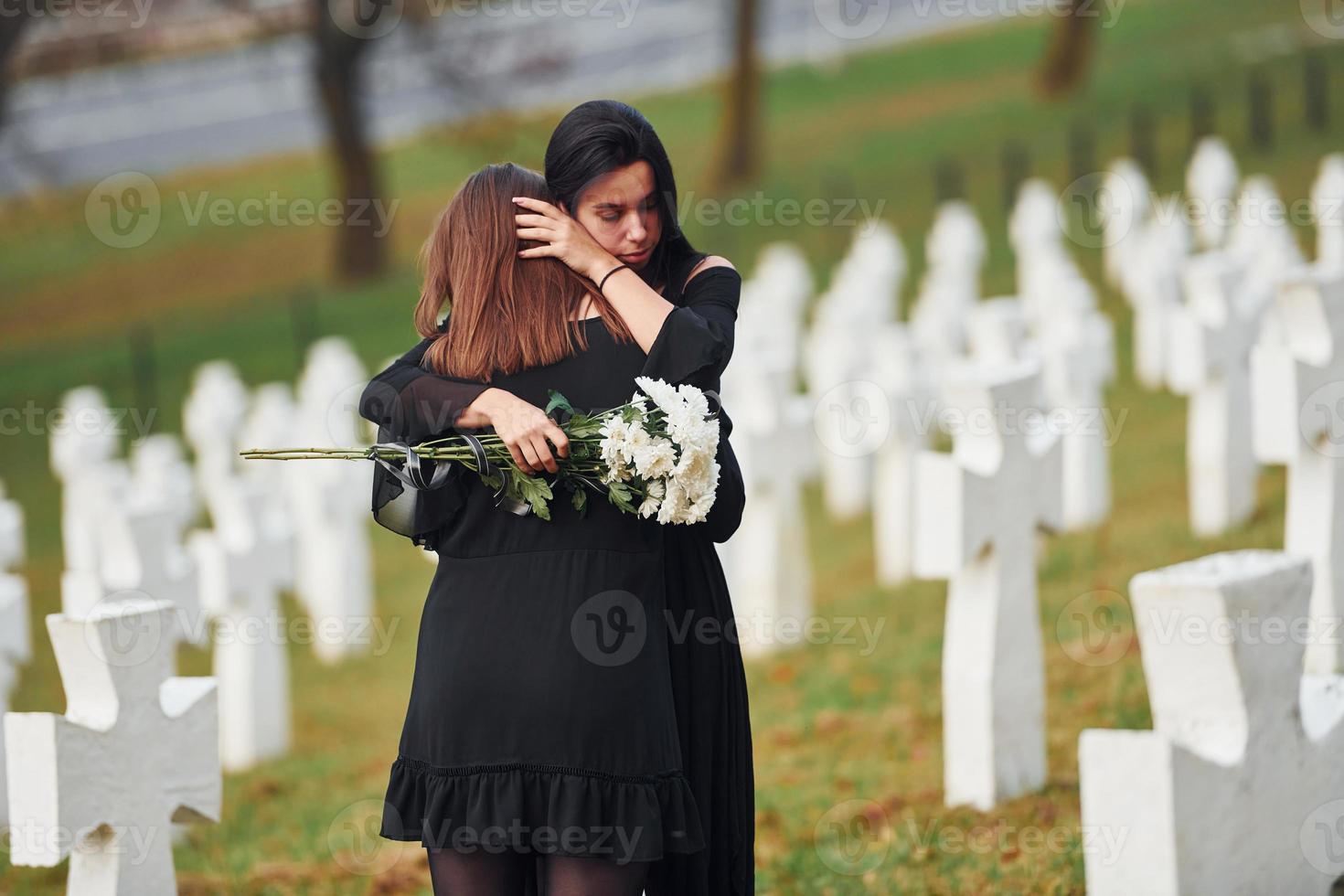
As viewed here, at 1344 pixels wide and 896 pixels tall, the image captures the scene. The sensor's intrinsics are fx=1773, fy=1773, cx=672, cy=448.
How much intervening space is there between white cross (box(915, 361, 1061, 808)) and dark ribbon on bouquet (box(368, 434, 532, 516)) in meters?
2.15

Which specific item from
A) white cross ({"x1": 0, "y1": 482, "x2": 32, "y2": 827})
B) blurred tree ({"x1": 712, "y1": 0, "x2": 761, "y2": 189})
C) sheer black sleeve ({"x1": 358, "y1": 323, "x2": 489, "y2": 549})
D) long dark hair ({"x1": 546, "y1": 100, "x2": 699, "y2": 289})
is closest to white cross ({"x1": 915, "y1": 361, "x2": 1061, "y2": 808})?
long dark hair ({"x1": 546, "y1": 100, "x2": 699, "y2": 289})

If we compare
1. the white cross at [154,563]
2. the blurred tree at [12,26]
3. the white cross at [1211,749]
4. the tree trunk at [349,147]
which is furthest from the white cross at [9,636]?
the tree trunk at [349,147]

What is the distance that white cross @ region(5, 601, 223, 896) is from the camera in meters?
4.00

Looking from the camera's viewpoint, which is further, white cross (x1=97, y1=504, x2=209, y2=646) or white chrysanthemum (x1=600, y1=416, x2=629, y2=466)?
white cross (x1=97, y1=504, x2=209, y2=646)

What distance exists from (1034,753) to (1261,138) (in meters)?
16.5

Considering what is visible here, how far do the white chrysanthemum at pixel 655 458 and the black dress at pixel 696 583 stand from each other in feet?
0.49

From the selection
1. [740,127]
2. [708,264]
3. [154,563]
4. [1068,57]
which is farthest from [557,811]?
[1068,57]

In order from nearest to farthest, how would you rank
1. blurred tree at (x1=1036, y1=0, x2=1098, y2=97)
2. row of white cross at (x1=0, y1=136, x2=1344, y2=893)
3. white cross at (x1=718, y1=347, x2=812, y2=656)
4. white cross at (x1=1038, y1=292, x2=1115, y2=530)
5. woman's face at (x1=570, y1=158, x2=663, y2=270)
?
woman's face at (x1=570, y1=158, x2=663, y2=270)
row of white cross at (x1=0, y1=136, x2=1344, y2=893)
white cross at (x1=718, y1=347, x2=812, y2=656)
white cross at (x1=1038, y1=292, x2=1115, y2=530)
blurred tree at (x1=1036, y1=0, x2=1098, y2=97)

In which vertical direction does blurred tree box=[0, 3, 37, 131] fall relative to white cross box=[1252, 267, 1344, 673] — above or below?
above

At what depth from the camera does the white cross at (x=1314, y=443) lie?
541 cm

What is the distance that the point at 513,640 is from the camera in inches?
131

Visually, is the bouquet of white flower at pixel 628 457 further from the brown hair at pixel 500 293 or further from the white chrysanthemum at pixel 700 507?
the brown hair at pixel 500 293

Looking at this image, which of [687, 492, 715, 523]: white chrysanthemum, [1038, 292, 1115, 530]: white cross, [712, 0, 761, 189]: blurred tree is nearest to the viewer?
[687, 492, 715, 523]: white chrysanthemum

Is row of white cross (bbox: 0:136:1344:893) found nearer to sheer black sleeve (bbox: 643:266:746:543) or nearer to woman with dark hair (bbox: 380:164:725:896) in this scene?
sheer black sleeve (bbox: 643:266:746:543)
